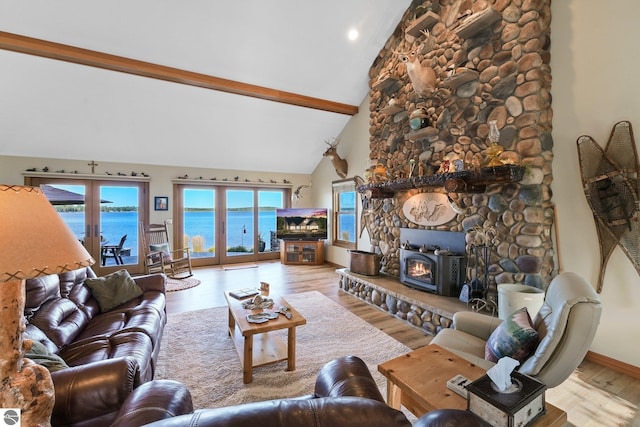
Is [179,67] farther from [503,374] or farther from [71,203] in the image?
[503,374]

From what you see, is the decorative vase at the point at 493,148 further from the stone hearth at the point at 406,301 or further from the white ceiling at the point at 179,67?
the white ceiling at the point at 179,67

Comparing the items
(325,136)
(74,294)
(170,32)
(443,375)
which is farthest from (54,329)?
(325,136)

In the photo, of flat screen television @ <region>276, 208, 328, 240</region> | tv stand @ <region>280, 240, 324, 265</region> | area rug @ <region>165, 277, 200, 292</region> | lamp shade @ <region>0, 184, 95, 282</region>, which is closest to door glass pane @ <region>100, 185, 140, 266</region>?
area rug @ <region>165, 277, 200, 292</region>

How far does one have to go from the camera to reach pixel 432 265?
3.44m

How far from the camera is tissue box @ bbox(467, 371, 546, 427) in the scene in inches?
40.5

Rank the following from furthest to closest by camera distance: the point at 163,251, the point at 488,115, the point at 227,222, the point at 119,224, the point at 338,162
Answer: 1. the point at 227,222
2. the point at 338,162
3. the point at 119,224
4. the point at 163,251
5. the point at 488,115

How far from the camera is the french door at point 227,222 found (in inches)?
256

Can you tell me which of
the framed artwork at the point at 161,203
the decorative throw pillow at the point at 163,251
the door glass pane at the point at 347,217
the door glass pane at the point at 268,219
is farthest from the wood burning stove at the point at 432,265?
the framed artwork at the point at 161,203

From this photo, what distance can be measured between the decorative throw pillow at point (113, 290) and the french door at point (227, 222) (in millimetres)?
3777

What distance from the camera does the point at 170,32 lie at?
12.0ft

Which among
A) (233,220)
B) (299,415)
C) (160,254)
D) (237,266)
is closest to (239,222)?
(233,220)

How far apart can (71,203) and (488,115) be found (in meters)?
7.34

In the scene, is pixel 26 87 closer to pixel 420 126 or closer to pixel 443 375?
pixel 420 126

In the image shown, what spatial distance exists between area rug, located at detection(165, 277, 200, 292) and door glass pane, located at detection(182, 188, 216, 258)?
1.34m
